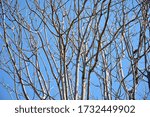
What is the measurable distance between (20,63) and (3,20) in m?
0.48

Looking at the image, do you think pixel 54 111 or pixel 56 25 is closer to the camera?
pixel 54 111

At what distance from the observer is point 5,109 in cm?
269

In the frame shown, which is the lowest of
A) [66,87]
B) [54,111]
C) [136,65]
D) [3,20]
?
[54,111]

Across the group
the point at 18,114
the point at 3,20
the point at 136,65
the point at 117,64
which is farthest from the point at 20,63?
the point at 136,65

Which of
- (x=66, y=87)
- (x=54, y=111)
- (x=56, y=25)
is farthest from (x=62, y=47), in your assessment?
(x=54, y=111)

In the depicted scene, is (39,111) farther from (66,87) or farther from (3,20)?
(3,20)

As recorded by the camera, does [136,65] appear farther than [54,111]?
Yes

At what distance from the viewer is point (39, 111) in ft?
8.68

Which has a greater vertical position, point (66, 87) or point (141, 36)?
point (141, 36)

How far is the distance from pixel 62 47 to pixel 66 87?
0.39 metres

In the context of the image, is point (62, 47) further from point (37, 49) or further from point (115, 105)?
point (115, 105)

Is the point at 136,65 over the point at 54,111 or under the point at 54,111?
over

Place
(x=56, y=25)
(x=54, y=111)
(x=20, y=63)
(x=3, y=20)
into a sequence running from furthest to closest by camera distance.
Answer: (x=20, y=63) → (x=3, y=20) → (x=56, y=25) → (x=54, y=111)

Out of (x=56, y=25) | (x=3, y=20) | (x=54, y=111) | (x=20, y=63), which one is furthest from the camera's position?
(x=20, y=63)
